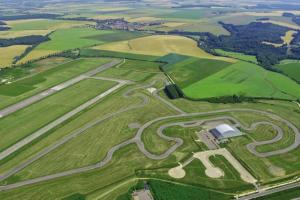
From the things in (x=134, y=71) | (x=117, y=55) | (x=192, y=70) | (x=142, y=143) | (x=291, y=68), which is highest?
(x=291, y=68)

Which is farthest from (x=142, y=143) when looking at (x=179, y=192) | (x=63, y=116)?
(x=63, y=116)

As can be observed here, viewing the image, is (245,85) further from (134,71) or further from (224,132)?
(134,71)

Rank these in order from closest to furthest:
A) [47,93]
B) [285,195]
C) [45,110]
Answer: [285,195]
[45,110]
[47,93]

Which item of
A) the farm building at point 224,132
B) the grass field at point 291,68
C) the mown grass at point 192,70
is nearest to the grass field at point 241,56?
the grass field at point 291,68

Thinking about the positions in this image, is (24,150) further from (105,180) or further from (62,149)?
(105,180)

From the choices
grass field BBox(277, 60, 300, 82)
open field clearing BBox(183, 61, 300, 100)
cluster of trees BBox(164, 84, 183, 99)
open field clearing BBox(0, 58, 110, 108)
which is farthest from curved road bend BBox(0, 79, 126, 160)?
grass field BBox(277, 60, 300, 82)

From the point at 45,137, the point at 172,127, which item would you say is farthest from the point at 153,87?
the point at 45,137

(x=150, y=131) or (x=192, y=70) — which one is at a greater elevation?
(x=192, y=70)
